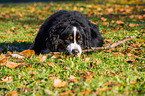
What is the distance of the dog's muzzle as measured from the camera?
14.5ft

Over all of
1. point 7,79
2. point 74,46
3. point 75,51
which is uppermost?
point 74,46

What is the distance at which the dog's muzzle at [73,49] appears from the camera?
4426mm

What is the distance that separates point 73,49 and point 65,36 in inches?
17.8

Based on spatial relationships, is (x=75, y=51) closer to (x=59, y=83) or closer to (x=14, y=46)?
(x=59, y=83)

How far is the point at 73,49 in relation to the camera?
4445 mm

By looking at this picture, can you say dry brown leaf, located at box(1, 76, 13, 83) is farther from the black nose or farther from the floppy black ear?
the floppy black ear

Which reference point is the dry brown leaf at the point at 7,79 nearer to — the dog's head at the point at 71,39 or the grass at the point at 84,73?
the grass at the point at 84,73

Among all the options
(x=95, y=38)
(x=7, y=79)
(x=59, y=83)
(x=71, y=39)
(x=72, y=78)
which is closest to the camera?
(x=59, y=83)

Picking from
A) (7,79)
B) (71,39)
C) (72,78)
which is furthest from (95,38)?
(7,79)

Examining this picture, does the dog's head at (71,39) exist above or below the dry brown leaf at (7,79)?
above

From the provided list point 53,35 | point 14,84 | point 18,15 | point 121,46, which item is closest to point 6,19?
point 18,15

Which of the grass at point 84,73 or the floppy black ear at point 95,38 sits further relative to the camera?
the floppy black ear at point 95,38

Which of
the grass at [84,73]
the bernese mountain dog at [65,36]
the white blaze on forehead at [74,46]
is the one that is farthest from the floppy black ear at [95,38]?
the white blaze on forehead at [74,46]

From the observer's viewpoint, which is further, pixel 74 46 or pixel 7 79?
pixel 74 46
